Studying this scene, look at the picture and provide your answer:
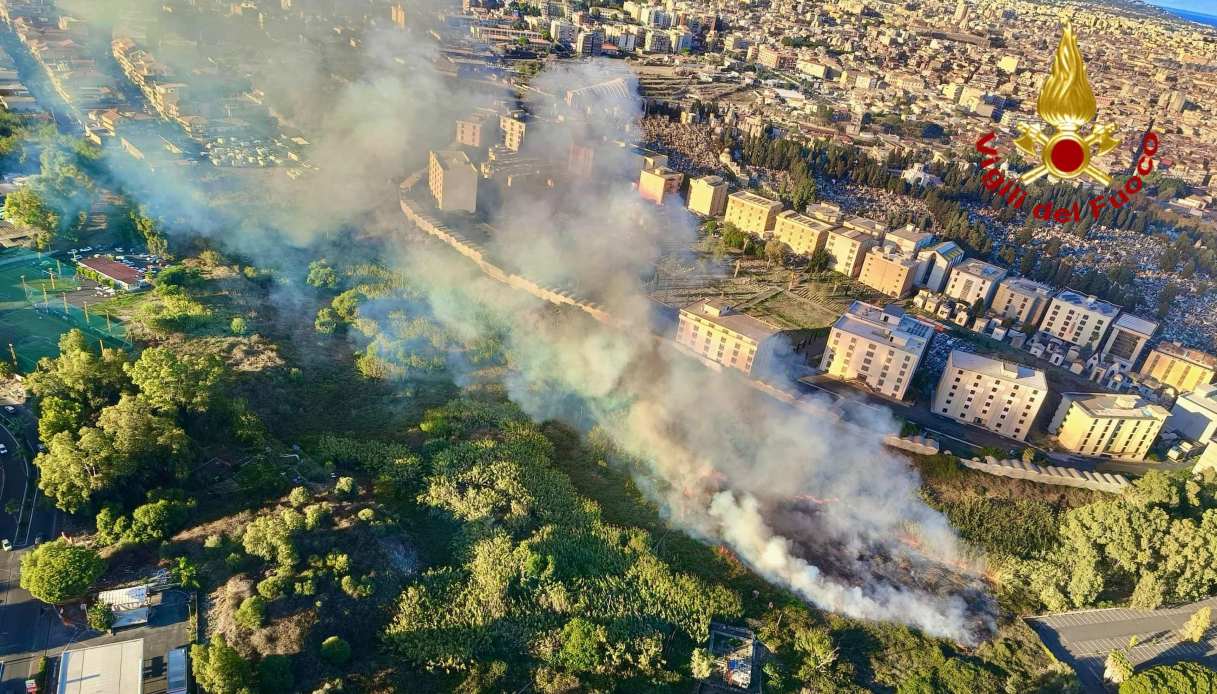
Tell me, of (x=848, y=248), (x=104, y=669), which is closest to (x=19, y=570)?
(x=104, y=669)

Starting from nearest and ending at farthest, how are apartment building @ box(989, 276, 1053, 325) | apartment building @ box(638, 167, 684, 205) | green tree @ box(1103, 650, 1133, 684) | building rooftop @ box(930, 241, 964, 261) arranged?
green tree @ box(1103, 650, 1133, 684) → apartment building @ box(989, 276, 1053, 325) → building rooftop @ box(930, 241, 964, 261) → apartment building @ box(638, 167, 684, 205)

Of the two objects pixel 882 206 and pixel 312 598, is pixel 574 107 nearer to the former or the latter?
pixel 882 206

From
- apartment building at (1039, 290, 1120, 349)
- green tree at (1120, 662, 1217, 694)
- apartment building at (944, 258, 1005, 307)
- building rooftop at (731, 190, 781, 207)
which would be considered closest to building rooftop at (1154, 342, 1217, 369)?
apartment building at (1039, 290, 1120, 349)

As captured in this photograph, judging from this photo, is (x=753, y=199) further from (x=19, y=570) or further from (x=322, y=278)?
(x=19, y=570)

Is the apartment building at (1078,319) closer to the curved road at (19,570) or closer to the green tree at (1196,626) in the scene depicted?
the green tree at (1196,626)

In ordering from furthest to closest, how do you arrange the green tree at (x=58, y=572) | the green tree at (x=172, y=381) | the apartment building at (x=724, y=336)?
the apartment building at (x=724, y=336) < the green tree at (x=172, y=381) < the green tree at (x=58, y=572)

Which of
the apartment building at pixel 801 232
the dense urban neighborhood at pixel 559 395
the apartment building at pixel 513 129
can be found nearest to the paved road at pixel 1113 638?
the dense urban neighborhood at pixel 559 395

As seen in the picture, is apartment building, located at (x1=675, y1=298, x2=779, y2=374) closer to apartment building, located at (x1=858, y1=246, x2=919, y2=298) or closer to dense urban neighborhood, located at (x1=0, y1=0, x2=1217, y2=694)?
dense urban neighborhood, located at (x1=0, y1=0, x2=1217, y2=694)
